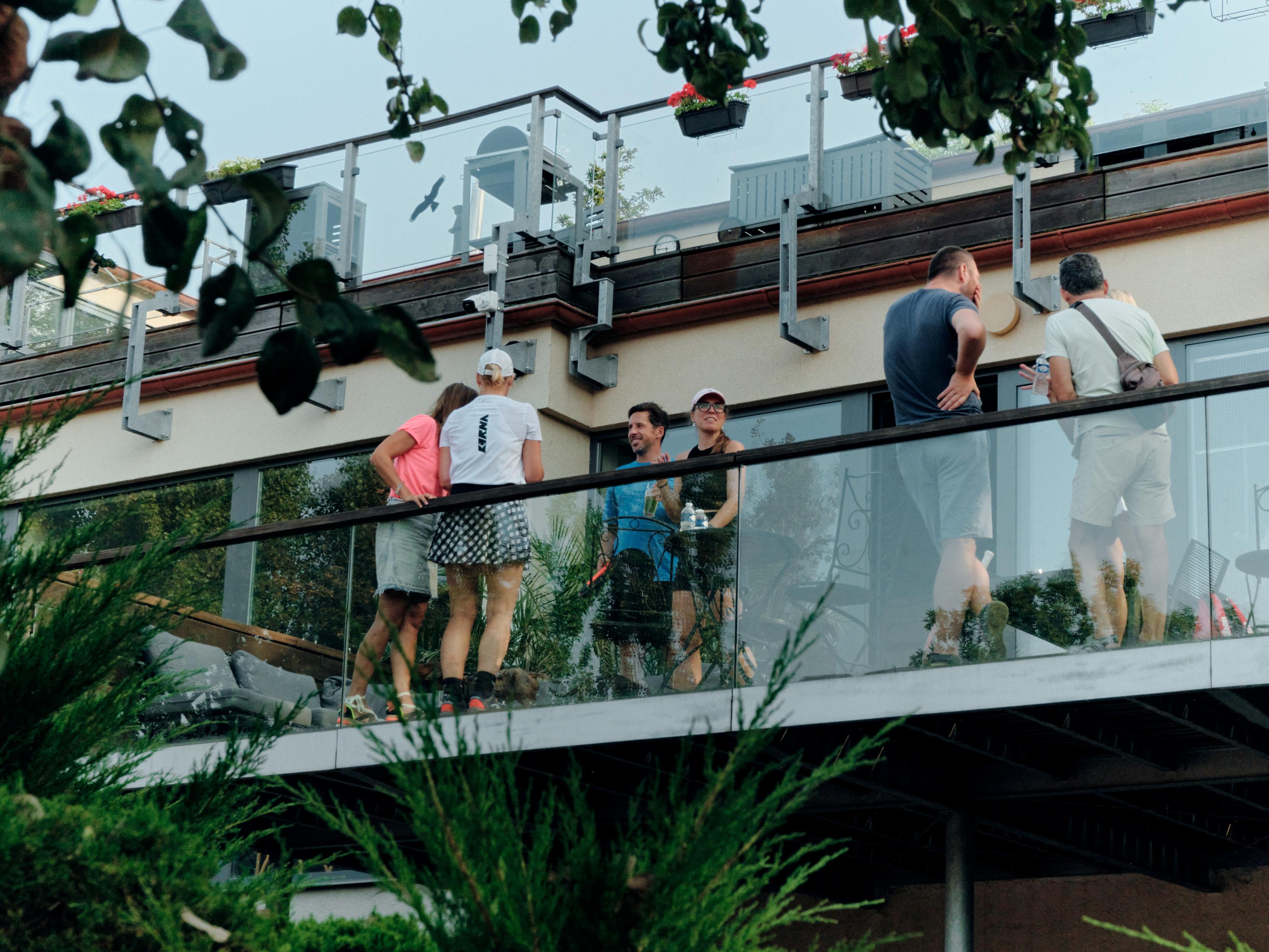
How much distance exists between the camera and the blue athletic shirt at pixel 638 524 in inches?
338

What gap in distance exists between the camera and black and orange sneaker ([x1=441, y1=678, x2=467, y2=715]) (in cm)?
882

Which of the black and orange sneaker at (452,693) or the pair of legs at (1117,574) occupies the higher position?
the pair of legs at (1117,574)

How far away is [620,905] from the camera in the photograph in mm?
3158

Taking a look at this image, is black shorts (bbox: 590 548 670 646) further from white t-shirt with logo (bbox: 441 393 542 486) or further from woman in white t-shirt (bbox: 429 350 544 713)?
white t-shirt with logo (bbox: 441 393 542 486)

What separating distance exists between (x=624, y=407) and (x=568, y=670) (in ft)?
14.4

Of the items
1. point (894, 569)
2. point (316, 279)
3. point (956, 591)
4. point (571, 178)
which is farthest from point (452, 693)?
point (316, 279)

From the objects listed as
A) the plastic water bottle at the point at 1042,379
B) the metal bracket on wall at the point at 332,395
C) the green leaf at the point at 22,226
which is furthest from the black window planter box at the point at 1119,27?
the green leaf at the point at 22,226

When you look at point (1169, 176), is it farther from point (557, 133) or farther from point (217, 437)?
point (217, 437)

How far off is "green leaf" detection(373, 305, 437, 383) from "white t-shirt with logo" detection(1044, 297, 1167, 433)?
5.63 metres

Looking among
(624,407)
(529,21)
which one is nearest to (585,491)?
(529,21)

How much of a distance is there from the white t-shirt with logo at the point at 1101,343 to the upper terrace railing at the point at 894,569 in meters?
0.36

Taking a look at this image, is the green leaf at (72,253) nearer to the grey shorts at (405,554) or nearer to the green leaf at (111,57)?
the green leaf at (111,57)

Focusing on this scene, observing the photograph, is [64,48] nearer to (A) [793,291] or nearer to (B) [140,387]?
(A) [793,291]

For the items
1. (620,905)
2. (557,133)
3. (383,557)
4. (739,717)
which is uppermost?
(557,133)
